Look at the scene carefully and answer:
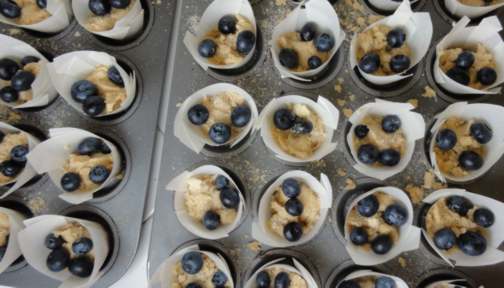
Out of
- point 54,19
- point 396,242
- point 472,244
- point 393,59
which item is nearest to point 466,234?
point 472,244

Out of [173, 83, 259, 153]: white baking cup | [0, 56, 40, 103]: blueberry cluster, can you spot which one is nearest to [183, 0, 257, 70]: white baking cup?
[173, 83, 259, 153]: white baking cup

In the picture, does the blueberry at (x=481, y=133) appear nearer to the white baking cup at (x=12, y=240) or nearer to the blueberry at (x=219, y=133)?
the blueberry at (x=219, y=133)

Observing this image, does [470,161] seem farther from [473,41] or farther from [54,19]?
[54,19]

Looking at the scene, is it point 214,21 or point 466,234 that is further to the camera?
point 214,21

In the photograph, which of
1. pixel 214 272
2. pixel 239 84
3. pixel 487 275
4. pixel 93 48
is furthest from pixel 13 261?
pixel 487 275

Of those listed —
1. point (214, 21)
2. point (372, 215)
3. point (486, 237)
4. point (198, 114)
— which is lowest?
point (486, 237)

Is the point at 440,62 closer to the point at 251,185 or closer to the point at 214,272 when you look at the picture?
the point at 251,185

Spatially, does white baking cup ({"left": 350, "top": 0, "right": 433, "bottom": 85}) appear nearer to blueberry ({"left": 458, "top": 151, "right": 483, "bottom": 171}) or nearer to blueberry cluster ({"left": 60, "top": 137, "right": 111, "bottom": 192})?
blueberry ({"left": 458, "top": 151, "right": 483, "bottom": 171})
